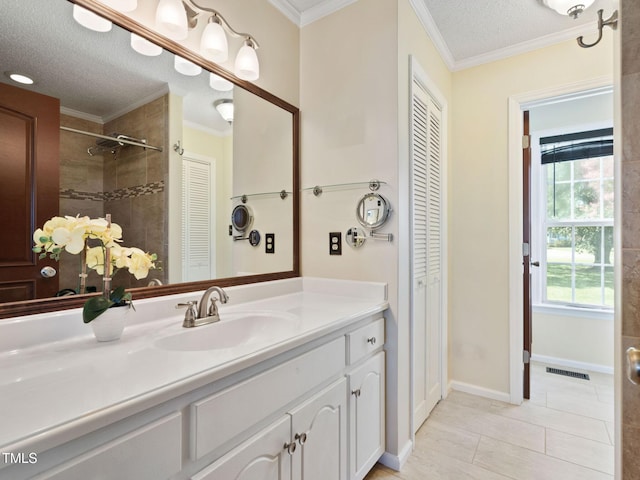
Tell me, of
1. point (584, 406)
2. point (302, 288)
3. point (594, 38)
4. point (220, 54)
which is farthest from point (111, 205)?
point (584, 406)

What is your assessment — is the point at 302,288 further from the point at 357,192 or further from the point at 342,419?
the point at 342,419

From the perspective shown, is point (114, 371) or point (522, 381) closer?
point (114, 371)

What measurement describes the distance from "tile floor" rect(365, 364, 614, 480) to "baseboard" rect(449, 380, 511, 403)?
5 centimetres

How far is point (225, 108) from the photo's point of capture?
5.16 feet

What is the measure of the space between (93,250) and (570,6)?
261cm

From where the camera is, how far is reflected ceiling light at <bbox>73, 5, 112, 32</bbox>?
3.51ft

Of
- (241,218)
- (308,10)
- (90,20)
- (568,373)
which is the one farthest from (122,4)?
(568,373)

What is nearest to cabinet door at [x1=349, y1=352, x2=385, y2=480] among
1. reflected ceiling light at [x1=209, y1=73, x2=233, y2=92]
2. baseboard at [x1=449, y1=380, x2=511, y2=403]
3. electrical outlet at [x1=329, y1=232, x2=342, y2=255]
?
electrical outlet at [x1=329, y1=232, x2=342, y2=255]

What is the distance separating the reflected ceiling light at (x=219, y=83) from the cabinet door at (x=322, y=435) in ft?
4.68

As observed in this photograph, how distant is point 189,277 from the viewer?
139cm

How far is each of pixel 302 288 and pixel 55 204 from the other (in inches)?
48.2

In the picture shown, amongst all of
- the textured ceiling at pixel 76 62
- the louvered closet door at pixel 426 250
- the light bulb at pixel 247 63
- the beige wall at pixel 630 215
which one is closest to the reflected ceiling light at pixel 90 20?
the textured ceiling at pixel 76 62

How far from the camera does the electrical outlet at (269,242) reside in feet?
5.90

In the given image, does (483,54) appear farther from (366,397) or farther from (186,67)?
(366,397)
